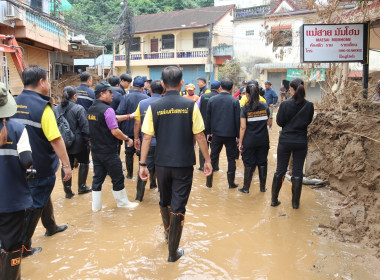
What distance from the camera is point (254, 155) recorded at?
605 cm

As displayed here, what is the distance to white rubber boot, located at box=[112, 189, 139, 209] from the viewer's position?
5.13m

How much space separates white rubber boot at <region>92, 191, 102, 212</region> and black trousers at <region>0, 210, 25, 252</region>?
213 centimetres

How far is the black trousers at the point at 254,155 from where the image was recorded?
19.7 ft

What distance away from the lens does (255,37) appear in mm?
26531

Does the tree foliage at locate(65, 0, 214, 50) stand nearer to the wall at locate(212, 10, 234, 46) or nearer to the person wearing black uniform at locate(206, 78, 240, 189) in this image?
the wall at locate(212, 10, 234, 46)

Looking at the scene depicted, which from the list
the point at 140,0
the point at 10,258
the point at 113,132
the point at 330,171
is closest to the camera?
the point at 10,258

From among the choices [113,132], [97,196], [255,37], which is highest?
[255,37]

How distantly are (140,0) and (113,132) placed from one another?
119 feet

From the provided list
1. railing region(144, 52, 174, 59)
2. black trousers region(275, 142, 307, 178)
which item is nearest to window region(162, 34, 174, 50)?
railing region(144, 52, 174, 59)

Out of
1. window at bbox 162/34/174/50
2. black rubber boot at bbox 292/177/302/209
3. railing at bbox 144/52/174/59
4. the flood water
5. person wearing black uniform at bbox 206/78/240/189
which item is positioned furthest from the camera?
window at bbox 162/34/174/50


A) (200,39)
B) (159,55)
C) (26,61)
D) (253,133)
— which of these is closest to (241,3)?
(200,39)

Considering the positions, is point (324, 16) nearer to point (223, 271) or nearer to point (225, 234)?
point (225, 234)

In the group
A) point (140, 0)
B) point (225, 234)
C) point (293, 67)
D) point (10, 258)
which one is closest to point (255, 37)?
point (293, 67)

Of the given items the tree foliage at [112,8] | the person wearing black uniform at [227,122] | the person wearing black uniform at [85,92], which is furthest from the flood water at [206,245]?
the tree foliage at [112,8]
